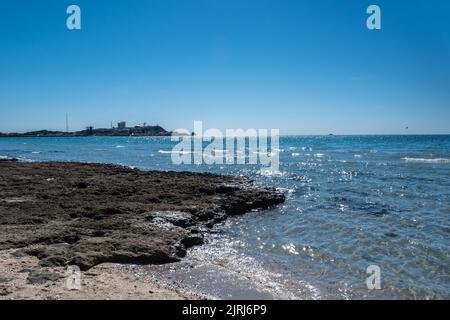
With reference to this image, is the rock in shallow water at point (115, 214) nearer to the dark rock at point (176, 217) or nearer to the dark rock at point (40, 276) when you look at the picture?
the dark rock at point (176, 217)

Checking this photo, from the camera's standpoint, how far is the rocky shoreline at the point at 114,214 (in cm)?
862

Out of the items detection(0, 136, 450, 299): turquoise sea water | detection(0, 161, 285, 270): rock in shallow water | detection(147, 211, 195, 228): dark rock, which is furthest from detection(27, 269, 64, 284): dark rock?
detection(147, 211, 195, 228): dark rock

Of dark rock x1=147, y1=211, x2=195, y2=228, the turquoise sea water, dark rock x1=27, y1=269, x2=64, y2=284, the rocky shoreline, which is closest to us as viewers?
dark rock x1=27, y1=269, x2=64, y2=284

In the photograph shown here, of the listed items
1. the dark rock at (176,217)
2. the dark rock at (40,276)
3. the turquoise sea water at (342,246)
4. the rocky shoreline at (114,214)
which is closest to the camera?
the dark rock at (40,276)

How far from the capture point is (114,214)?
39.2 feet

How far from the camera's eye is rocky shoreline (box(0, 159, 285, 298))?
28.3 ft

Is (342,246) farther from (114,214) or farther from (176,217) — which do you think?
(114,214)

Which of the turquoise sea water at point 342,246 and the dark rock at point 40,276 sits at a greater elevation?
the dark rock at point 40,276

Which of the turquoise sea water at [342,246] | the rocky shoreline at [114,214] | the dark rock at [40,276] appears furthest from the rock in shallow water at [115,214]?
the turquoise sea water at [342,246]

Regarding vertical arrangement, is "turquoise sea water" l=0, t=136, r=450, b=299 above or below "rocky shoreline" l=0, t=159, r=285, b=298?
below

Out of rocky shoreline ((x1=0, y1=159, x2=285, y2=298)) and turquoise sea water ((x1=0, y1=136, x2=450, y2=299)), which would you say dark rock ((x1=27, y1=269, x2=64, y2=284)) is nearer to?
rocky shoreline ((x1=0, y1=159, x2=285, y2=298))

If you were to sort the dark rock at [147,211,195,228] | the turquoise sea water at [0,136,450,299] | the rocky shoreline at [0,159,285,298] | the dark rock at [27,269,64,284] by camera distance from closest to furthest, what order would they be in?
the dark rock at [27,269,64,284] → the turquoise sea water at [0,136,450,299] → the rocky shoreline at [0,159,285,298] → the dark rock at [147,211,195,228]

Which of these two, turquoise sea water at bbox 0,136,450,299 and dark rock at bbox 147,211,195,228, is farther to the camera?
dark rock at bbox 147,211,195,228
